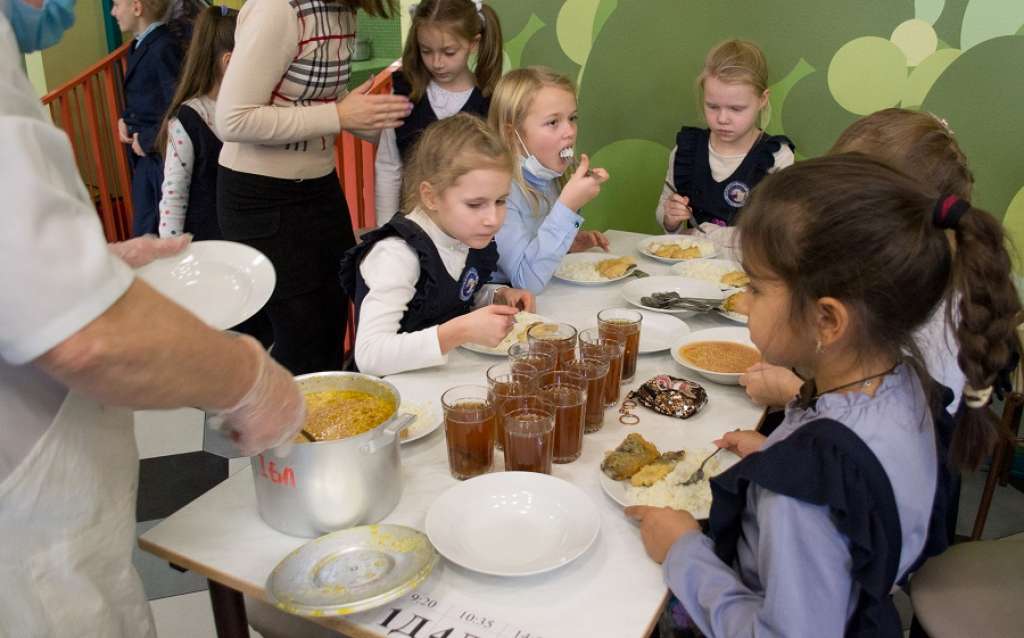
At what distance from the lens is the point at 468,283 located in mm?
2047

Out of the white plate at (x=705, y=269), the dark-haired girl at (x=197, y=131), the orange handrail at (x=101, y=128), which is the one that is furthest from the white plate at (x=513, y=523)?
the orange handrail at (x=101, y=128)

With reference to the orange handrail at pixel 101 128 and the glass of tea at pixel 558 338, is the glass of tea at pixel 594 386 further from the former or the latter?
the orange handrail at pixel 101 128

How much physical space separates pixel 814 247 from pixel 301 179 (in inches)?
67.4

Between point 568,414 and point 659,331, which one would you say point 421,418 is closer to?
point 568,414

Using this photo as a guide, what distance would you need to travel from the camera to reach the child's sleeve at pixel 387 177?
2877mm

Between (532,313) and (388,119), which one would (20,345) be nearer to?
(532,313)

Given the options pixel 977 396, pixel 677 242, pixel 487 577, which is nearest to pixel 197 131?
pixel 677 242

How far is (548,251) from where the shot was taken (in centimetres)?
216

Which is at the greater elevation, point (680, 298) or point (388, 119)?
point (388, 119)

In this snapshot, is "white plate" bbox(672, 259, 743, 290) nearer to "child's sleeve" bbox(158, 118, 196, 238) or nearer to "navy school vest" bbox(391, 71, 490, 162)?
"navy school vest" bbox(391, 71, 490, 162)

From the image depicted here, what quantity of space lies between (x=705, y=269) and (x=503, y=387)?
1.25 metres

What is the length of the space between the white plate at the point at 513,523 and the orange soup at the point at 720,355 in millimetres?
587

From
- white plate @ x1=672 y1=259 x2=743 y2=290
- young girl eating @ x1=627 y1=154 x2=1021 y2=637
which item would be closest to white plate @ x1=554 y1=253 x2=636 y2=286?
white plate @ x1=672 y1=259 x2=743 y2=290

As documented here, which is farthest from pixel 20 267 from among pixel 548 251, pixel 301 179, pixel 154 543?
pixel 301 179
